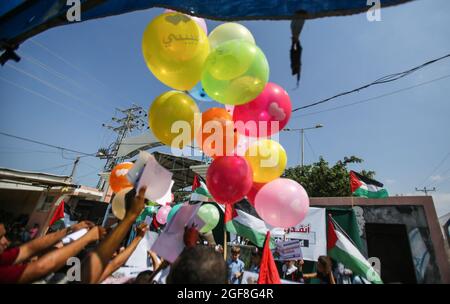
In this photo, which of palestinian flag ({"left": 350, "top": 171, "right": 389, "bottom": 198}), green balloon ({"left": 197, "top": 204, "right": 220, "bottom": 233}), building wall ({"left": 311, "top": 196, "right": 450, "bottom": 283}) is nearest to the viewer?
green balloon ({"left": 197, "top": 204, "right": 220, "bottom": 233})

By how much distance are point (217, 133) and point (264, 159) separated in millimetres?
668

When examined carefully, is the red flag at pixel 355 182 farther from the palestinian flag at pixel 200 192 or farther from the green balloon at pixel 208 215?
the green balloon at pixel 208 215

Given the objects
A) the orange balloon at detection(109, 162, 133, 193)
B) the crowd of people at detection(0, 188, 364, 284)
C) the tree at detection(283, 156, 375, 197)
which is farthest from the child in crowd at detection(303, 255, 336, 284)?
the tree at detection(283, 156, 375, 197)

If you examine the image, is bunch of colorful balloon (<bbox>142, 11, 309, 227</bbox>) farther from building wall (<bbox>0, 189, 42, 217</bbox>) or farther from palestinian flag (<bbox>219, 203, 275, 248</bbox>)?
building wall (<bbox>0, 189, 42, 217</bbox>)

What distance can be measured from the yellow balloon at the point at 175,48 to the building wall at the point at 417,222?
7127mm

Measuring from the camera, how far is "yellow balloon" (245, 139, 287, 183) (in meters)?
2.72

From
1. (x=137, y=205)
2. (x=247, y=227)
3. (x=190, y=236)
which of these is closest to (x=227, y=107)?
(x=190, y=236)

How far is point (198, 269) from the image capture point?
1406mm

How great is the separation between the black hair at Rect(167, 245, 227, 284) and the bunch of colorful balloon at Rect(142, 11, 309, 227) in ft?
3.18

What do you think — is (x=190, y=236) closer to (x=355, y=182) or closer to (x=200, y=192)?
(x=200, y=192)

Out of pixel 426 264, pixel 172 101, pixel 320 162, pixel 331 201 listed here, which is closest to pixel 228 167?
pixel 172 101

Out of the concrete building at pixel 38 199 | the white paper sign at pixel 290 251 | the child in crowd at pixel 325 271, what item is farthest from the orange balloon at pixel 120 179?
the concrete building at pixel 38 199

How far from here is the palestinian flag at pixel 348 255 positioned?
3.23 metres
